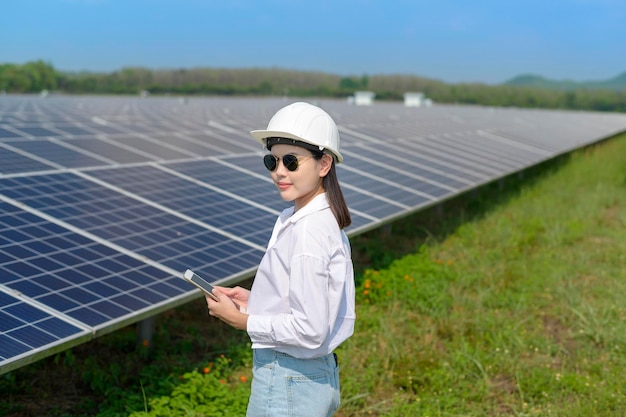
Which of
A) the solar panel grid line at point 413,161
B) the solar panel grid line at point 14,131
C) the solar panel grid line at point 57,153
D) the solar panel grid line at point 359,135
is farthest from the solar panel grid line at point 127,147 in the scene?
the solar panel grid line at point 359,135

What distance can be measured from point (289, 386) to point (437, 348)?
4.80 meters

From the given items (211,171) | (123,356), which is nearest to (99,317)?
(123,356)

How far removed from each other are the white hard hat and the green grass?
133 inches

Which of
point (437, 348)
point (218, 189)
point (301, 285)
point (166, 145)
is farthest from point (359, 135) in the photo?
point (301, 285)

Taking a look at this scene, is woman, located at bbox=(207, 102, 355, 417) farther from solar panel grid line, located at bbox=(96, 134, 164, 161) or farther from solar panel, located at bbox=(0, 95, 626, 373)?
solar panel grid line, located at bbox=(96, 134, 164, 161)

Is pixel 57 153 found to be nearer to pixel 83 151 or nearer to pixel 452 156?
pixel 83 151

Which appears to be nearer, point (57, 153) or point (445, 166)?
point (57, 153)

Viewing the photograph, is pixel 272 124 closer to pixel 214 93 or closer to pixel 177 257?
pixel 177 257

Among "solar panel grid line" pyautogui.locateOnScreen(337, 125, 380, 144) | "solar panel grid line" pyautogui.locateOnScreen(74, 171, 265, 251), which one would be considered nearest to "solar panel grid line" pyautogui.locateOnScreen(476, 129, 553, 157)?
"solar panel grid line" pyautogui.locateOnScreen(337, 125, 380, 144)

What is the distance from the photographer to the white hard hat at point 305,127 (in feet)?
9.65

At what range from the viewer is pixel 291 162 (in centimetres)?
299

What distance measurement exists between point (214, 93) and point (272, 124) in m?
66.7

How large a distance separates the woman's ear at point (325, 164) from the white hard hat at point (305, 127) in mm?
39

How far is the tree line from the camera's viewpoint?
60.1 meters
